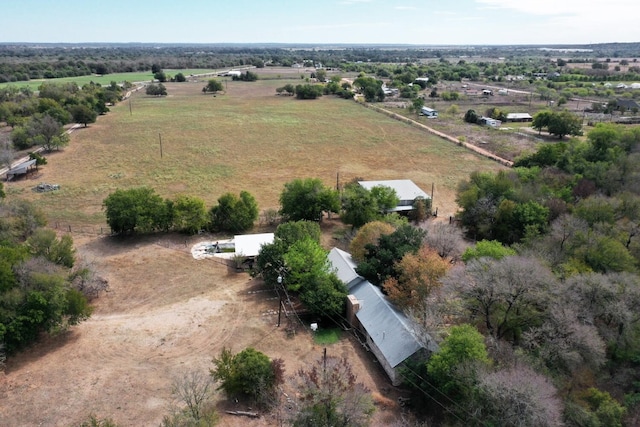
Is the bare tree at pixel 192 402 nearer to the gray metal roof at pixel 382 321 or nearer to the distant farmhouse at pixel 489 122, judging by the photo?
the gray metal roof at pixel 382 321

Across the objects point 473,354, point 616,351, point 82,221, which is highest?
point 473,354

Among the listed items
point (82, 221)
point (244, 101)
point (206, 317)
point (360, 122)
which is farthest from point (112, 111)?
point (206, 317)

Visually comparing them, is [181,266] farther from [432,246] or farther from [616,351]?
[616,351]

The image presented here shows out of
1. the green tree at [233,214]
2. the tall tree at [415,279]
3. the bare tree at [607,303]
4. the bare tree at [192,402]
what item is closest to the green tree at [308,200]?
the green tree at [233,214]

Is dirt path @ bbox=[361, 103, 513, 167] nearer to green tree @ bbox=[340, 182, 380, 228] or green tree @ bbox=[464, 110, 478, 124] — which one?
green tree @ bbox=[464, 110, 478, 124]

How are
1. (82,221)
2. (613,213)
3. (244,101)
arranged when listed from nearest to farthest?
(613,213) < (82,221) < (244,101)

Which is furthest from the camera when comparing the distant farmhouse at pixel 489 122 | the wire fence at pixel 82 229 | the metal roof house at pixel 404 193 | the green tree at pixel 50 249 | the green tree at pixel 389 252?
the distant farmhouse at pixel 489 122
